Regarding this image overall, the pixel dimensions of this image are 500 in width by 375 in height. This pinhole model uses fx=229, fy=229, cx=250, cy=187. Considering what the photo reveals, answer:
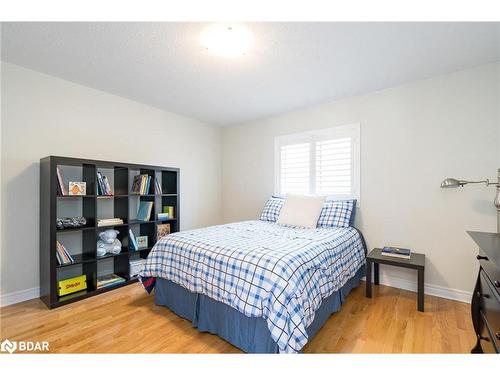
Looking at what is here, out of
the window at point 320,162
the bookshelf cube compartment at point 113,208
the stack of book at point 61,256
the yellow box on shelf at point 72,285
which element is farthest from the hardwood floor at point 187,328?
the window at point 320,162

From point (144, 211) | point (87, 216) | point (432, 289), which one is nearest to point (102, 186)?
point (87, 216)

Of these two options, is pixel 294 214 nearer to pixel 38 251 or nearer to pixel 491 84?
pixel 491 84

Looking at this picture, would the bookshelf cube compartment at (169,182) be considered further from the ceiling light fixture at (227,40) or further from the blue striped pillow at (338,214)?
the blue striped pillow at (338,214)

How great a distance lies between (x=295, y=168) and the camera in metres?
3.33

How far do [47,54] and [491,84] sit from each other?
3.94 meters

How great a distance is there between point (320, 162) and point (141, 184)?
7.64 ft

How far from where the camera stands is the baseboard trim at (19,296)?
6.91 ft

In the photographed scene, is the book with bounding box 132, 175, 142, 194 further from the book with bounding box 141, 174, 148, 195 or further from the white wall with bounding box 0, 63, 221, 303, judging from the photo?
the white wall with bounding box 0, 63, 221, 303

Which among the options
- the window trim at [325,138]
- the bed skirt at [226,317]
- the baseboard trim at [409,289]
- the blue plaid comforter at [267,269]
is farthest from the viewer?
the window trim at [325,138]

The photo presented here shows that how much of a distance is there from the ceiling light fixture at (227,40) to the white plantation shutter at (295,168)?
168 cm

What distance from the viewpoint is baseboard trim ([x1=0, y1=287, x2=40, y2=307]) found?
211 centimetres

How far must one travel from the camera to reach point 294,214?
2.73m

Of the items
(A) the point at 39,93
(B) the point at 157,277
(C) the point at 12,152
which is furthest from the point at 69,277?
(A) the point at 39,93

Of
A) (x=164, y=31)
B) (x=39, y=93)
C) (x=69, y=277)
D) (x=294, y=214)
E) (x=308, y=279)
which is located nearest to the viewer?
(x=308, y=279)
